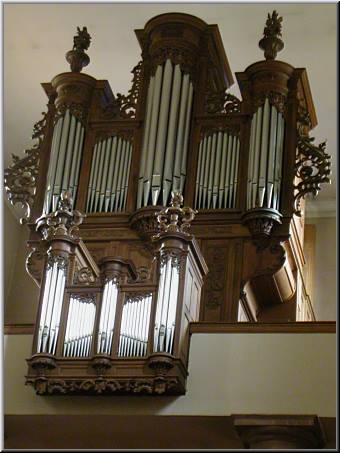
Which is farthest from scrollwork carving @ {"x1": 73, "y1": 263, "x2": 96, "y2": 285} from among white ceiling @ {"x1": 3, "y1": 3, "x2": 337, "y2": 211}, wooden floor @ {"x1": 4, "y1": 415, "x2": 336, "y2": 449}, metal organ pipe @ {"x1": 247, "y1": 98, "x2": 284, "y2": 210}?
white ceiling @ {"x1": 3, "y1": 3, "x2": 337, "y2": 211}

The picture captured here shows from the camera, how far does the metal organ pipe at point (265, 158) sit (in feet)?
39.5

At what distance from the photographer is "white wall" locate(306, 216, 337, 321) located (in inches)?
655

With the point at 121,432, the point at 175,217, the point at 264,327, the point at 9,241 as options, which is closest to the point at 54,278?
the point at 175,217

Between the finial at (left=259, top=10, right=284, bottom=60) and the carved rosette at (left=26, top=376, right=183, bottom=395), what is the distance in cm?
480

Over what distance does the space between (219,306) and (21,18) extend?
5.17 meters

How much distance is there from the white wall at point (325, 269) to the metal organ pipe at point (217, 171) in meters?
4.63

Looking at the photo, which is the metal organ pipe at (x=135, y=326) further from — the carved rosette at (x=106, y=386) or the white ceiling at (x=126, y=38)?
the white ceiling at (x=126, y=38)

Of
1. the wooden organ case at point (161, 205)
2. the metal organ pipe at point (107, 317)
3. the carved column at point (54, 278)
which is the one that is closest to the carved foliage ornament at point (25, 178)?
the wooden organ case at point (161, 205)

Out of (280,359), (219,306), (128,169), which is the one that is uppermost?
(128,169)

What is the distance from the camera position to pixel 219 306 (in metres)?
11.7

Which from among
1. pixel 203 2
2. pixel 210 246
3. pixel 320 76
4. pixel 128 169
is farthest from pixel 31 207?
pixel 320 76

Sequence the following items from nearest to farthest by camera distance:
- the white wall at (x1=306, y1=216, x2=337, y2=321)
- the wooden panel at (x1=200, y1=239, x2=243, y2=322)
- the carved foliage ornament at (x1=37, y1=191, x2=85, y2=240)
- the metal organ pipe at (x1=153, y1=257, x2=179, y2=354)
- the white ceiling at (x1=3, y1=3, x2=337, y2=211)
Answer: the metal organ pipe at (x1=153, y1=257, x2=179, y2=354), the carved foliage ornament at (x1=37, y1=191, x2=85, y2=240), the wooden panel at (x1=200, y1=239, x2=243, y2=322), the white ceiling at (x1=3, y1=3, x2=337, y2=211), the white wall at (x1=306, y1=216, x2=337, y2=321)

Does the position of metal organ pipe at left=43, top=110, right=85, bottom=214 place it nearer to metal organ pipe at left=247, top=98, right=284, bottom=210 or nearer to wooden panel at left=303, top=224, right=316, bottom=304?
metal organ pipe at left=247, top=98, right=284, bottom=210

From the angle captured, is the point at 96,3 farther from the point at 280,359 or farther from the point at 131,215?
the point at 280,359
